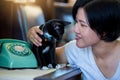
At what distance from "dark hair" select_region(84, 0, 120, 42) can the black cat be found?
0.45 ft

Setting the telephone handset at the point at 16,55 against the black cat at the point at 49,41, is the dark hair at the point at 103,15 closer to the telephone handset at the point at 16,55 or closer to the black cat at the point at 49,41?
the black cat at the point at 49,41

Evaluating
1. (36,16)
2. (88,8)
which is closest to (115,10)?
(88,8)

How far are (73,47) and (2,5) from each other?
4.04 feet

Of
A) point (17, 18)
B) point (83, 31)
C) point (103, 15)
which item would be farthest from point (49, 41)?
point (17, 18)

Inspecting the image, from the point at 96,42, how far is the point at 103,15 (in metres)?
0.16

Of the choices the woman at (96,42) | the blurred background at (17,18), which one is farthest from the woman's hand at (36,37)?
the blurred background at (17,18)

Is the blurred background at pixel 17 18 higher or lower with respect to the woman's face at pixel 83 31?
lower

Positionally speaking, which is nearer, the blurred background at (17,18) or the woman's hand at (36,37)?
the woman's hand at (36,37)

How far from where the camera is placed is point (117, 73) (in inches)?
51.0

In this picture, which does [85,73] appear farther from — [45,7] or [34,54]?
[45,7]

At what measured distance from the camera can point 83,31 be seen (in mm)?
1168

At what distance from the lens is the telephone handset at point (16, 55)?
1158mm

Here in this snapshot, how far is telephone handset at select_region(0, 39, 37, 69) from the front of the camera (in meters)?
1.16

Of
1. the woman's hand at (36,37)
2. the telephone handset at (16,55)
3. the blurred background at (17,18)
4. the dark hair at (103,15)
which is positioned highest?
the dark hair at (103,15)
